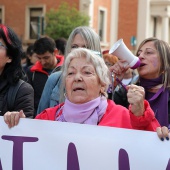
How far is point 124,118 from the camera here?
9.96 feet

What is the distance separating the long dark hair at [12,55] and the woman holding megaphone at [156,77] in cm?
69

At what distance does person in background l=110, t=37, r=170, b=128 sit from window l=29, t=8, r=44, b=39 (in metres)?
27.2

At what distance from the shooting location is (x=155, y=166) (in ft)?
9.22

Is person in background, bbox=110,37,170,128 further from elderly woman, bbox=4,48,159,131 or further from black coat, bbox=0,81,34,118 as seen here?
black coat, bbox=0,81,34,118

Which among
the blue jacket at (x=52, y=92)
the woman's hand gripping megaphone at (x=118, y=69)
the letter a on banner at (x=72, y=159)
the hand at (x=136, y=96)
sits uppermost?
the woman's hand gripping megaphone at (x=118, y=69)

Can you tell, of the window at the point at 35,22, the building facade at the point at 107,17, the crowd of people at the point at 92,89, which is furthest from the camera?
the building facade at the point at 107,17

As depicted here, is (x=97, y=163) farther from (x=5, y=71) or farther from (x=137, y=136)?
(x=5, y=71)

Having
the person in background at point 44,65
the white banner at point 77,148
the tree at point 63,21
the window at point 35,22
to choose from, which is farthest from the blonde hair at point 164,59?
the window at point 35,22

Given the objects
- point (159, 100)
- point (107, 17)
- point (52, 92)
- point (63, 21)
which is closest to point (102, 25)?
point (107, 17)

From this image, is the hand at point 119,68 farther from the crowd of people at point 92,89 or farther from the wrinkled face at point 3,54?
the wrinkled face at point 3,54

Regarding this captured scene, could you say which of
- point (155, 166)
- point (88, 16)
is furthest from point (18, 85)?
point (88, 16)

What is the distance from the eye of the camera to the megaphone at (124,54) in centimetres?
335

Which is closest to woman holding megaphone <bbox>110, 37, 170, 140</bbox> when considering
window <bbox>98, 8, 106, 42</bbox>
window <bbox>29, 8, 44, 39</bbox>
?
window <bbox>29, 8, 44, 39</bbox>

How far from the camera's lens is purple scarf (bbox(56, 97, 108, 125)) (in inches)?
118
